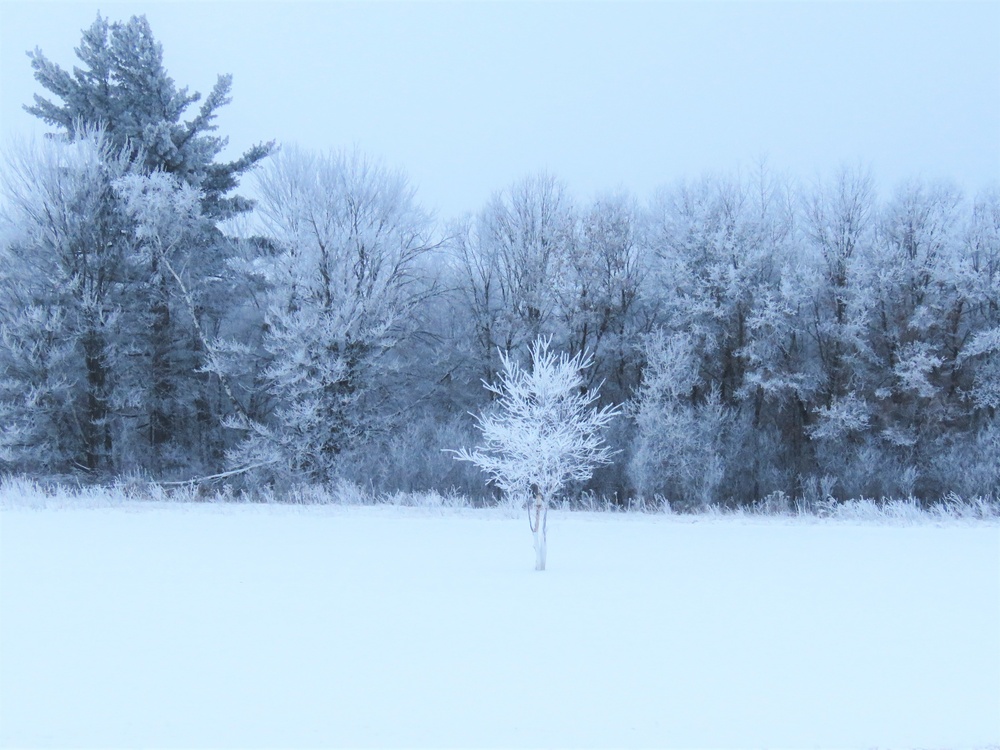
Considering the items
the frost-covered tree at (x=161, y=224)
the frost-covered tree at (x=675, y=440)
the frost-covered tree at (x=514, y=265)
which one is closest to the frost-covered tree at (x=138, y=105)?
the frost-covered tree at (x=161, y=224)

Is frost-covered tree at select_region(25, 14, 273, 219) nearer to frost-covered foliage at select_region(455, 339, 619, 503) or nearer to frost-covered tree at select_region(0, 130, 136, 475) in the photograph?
frost-covered tree at select_region(0, 130, 136, 475)

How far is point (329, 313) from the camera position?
22594 mm

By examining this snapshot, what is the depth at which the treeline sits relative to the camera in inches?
880

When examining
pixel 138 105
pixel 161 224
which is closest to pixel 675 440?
pixel 161 224

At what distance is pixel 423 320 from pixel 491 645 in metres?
22.3

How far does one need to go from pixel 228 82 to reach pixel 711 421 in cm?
2097

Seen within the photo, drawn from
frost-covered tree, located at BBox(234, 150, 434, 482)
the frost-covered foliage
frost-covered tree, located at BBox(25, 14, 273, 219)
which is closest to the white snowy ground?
the frost-covered foliage

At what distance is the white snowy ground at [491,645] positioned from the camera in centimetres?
445

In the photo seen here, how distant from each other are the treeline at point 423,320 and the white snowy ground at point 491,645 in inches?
482

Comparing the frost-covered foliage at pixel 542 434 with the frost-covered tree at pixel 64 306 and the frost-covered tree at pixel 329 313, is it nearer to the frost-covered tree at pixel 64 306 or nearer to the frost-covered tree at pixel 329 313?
the frost-covered tree at pixel 329 313

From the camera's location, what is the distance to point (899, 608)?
706 centimetres

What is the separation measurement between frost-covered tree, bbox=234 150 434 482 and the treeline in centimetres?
10

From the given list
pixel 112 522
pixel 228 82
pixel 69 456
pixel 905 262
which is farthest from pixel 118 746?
pixel 228 82

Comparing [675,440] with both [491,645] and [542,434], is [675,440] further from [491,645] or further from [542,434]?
[491,645]
